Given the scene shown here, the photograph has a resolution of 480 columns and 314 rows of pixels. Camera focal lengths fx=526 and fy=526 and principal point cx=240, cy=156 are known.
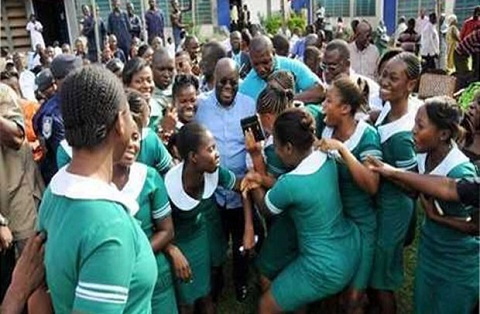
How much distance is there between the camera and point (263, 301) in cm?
274

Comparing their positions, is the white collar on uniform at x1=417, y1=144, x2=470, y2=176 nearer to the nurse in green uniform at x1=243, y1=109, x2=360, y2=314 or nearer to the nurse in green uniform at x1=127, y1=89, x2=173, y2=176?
the nurse in green uniform at x1=243, y1=109, x2=360, y2=314

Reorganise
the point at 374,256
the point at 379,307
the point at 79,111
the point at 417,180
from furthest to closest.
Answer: the point at 379,307 → the point at 374,256 → the point at 417,180 → the point at 79,111

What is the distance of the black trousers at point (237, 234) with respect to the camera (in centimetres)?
365

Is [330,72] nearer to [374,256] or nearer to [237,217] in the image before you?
[237,217]

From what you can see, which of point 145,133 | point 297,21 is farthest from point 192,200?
point 297,21

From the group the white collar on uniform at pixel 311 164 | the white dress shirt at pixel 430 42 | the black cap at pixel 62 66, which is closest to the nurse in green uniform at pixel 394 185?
the white collar on uniform at pixel 311 164

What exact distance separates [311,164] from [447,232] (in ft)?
2.37

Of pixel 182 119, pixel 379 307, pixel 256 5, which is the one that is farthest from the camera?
pixel 256 5

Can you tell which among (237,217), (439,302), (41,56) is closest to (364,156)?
(439,302)

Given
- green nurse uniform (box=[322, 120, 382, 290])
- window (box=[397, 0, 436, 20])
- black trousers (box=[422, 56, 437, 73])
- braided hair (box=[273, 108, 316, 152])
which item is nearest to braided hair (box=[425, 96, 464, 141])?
green nurse uniform (box=[322, 120, 382, 290])

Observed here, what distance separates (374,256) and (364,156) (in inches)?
22.8

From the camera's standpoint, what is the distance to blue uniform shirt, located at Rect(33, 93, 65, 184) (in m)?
3.38

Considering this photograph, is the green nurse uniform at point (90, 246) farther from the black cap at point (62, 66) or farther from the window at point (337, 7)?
the window at point (337, 7)

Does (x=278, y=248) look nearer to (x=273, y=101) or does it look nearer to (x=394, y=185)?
(x=394, y=185)
